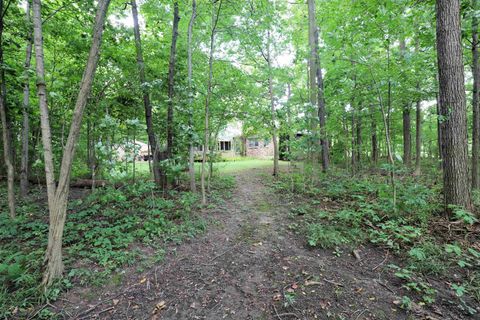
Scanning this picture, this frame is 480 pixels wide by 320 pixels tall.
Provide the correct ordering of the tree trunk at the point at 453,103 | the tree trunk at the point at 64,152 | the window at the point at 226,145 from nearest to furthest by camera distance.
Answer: the tree trunk at the point at 64,152, the tree trunk at the point at 453,103, the window at the point at 226,145

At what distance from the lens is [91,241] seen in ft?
11.0

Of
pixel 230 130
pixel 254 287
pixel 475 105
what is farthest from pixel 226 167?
pixel 254 287

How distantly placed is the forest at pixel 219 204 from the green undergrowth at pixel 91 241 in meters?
0.02

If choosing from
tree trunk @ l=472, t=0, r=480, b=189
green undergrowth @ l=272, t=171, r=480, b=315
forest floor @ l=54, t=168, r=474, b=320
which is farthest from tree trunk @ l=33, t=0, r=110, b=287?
tree trunk @ l=472, t=0, r=480, b=189

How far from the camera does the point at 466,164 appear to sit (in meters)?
3.65

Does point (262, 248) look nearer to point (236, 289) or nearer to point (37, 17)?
point (236, 289)

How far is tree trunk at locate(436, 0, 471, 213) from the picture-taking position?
356cm

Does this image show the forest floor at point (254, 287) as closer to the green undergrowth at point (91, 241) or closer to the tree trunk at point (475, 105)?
the green undergrowth at point (91, 241)

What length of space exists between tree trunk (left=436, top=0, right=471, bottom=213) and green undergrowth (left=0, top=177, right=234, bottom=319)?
454cm

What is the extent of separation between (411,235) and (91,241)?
495cm

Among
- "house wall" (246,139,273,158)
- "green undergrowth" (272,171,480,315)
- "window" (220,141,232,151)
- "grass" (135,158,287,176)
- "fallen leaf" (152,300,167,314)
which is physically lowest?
"fallen leaf" (152,300,167,314)

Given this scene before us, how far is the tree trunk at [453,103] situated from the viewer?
140 inches

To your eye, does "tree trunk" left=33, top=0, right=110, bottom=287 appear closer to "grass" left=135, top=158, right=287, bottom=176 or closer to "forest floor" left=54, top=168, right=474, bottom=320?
"forest floor" left=54, top=168, right=474, bottom=320

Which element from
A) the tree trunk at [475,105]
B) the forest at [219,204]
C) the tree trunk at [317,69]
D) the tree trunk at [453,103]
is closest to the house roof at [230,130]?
the forest at [219,204]
